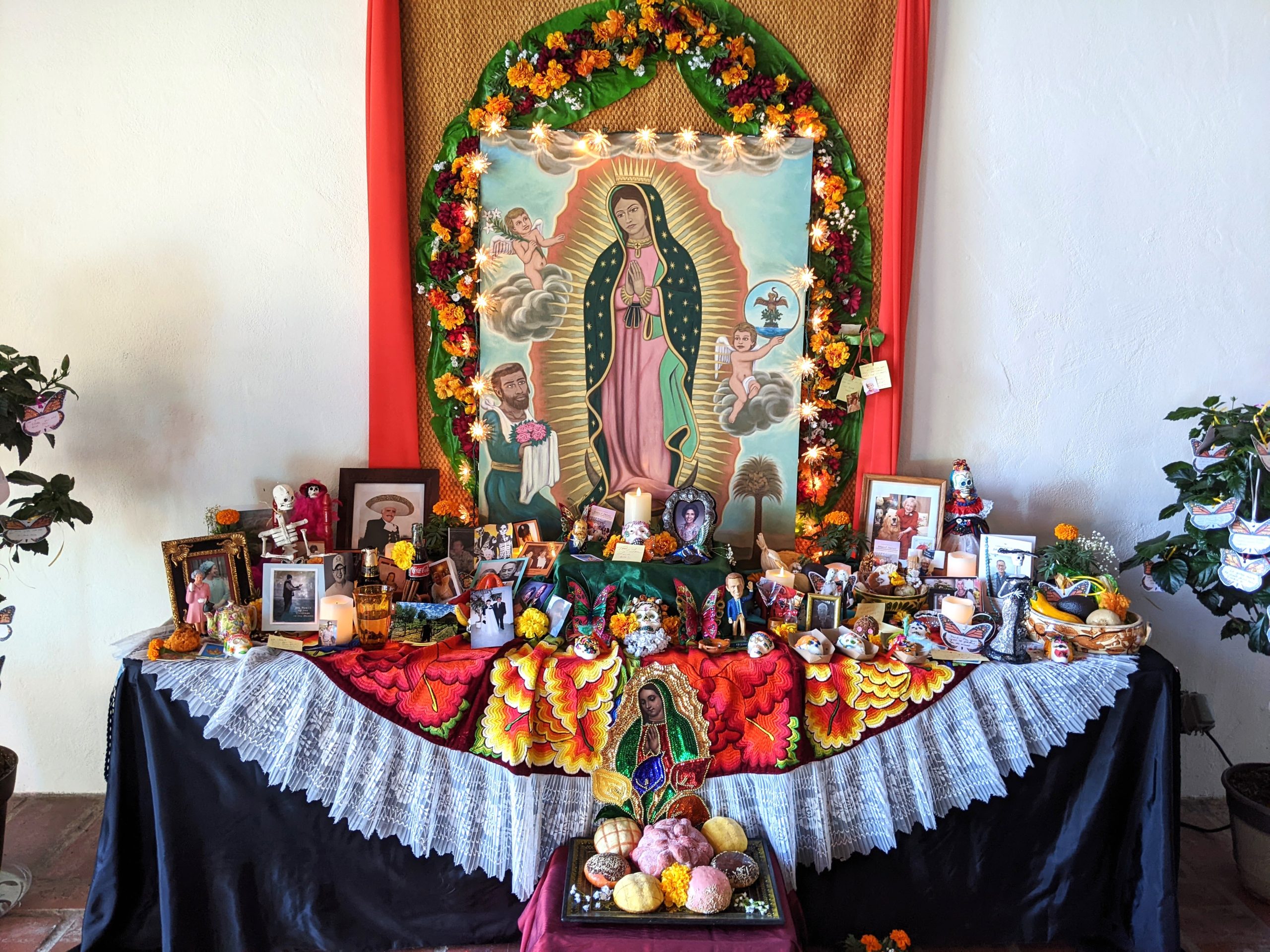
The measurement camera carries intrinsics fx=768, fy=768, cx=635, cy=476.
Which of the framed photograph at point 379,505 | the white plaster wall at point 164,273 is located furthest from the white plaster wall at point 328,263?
the framed photograph at point 379,505

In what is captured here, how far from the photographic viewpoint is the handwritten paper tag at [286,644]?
8.30 ft

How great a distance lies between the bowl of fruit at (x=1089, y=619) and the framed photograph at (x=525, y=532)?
1.82 m

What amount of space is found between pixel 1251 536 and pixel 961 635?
1.01 metres

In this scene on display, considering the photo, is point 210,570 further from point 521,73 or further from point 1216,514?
point 1216,514

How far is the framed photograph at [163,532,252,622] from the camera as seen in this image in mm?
2621

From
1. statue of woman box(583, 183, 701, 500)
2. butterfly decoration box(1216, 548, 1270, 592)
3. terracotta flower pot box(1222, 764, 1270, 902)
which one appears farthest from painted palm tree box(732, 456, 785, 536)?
terracotta flower pot box(1222, 764, 1270, 902)

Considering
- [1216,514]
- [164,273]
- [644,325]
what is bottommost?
[1216,514]

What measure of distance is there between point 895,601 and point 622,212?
181 centimetres

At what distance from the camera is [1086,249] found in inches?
123

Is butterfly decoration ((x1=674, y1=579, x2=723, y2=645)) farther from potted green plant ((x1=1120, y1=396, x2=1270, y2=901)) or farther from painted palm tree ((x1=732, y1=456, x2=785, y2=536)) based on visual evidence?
potted green plant ((x1=1120, y1=396, x2=1270, y2=901))

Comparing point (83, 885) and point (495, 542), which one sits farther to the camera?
point (495, 542)

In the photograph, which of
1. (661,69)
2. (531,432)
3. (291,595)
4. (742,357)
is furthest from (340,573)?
(661,69)

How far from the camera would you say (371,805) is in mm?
2406

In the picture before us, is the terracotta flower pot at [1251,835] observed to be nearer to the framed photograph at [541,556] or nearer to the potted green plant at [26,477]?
the framed photograph at [541,556]
